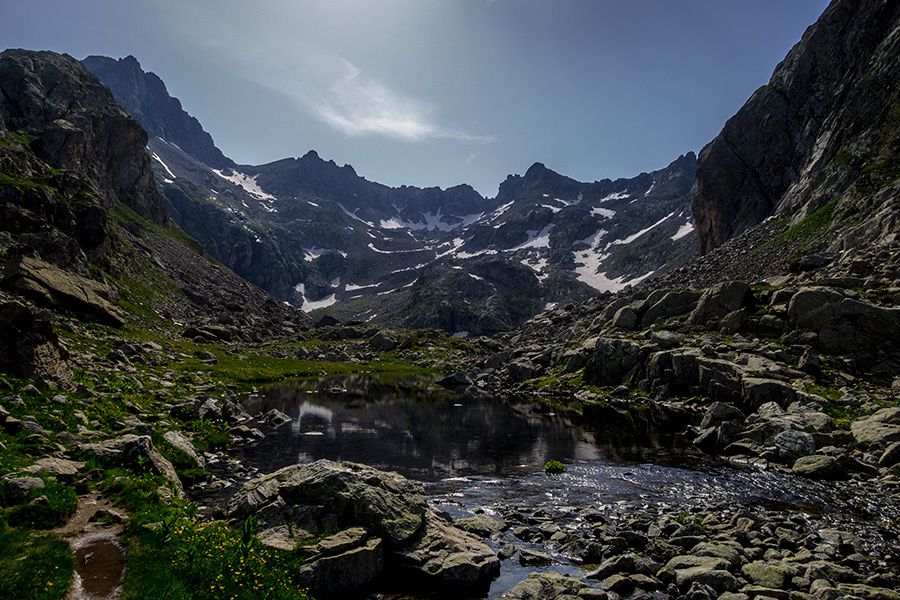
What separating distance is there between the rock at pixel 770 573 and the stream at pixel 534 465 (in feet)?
17.3

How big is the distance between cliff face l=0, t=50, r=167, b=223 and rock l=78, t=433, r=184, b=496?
12835 centimetres

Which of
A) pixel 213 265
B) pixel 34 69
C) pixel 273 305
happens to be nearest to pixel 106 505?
pixel 273 305

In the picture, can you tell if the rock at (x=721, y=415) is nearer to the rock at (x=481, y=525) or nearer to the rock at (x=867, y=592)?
the rock at (x=481, y=525)

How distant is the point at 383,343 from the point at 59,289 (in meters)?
95.1

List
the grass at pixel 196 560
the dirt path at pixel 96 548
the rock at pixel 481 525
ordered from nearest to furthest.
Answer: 1. the dirt path at pixel 96 548
2. the grass at pixel 196 560
3. the rock at pixel 481 525

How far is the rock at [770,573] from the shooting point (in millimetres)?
14648

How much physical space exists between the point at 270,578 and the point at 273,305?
185256 millimetres

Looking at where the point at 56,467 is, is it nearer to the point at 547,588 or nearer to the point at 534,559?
the point at 534,559

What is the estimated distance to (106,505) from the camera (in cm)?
1653

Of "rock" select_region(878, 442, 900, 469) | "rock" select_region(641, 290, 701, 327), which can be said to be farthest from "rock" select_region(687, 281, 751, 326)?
"rock" select_region(878, 442, 900, 469)

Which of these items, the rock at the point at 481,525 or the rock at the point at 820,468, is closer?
the rock at the point at 481,525

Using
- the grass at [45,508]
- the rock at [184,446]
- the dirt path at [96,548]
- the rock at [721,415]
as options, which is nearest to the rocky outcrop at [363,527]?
the dirt path at [96,548]

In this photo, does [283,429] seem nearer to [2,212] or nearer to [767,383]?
[767,383]

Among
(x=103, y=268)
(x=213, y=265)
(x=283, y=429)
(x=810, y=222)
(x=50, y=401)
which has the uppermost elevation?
(x=213, y=265)
